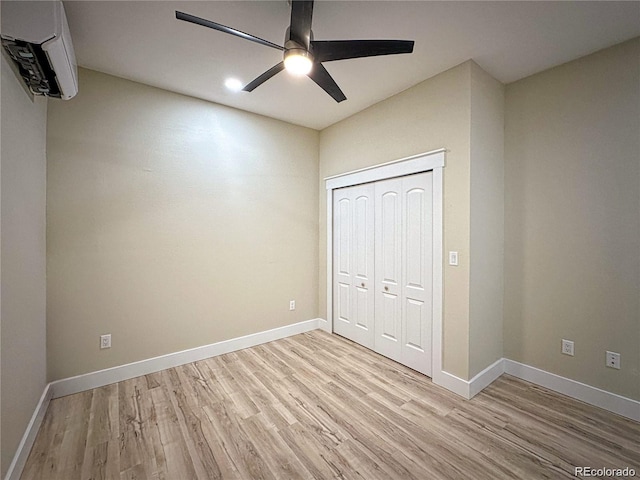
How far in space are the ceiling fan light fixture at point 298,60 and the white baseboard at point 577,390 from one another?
122 inches

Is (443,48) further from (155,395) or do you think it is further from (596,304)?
(155,395)

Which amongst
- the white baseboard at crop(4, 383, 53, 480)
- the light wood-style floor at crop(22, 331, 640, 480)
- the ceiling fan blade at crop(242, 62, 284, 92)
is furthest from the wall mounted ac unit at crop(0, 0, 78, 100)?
the light wood-style floor at crop(22, 331, 640, 480)

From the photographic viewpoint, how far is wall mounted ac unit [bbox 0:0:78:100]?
59.0 inches

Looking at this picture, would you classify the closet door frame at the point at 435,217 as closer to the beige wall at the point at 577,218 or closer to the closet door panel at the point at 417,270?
the closet door panel at the point at 417,270

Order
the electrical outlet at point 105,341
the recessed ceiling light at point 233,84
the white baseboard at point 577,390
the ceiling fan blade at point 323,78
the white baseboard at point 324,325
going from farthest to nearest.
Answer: the white baseboard at point 324,325 < the recessed ceiling light at point 233,84 < the electrical outlet at point 105,341 < the white baseboard at point 577,390 < the ceiling fan blade at point 323,78

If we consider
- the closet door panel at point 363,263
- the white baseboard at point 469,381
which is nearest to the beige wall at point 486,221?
the white baseboard at point 469,381

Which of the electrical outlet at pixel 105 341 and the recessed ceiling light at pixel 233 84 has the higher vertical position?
the recessed ceiling light at pixel 233 84

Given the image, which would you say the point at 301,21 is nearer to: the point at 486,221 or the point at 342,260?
the point at 486,221

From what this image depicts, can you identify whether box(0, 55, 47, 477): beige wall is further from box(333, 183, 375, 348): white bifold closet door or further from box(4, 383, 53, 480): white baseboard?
box(333, 183, 375, 348): white bifold closet door

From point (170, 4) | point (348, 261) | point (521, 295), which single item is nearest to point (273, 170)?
point (348, 261)

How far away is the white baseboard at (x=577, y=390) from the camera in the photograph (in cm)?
211

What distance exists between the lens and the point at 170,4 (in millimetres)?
1812

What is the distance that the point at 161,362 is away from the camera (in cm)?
284

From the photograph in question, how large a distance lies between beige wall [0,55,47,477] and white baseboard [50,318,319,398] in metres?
0.25
